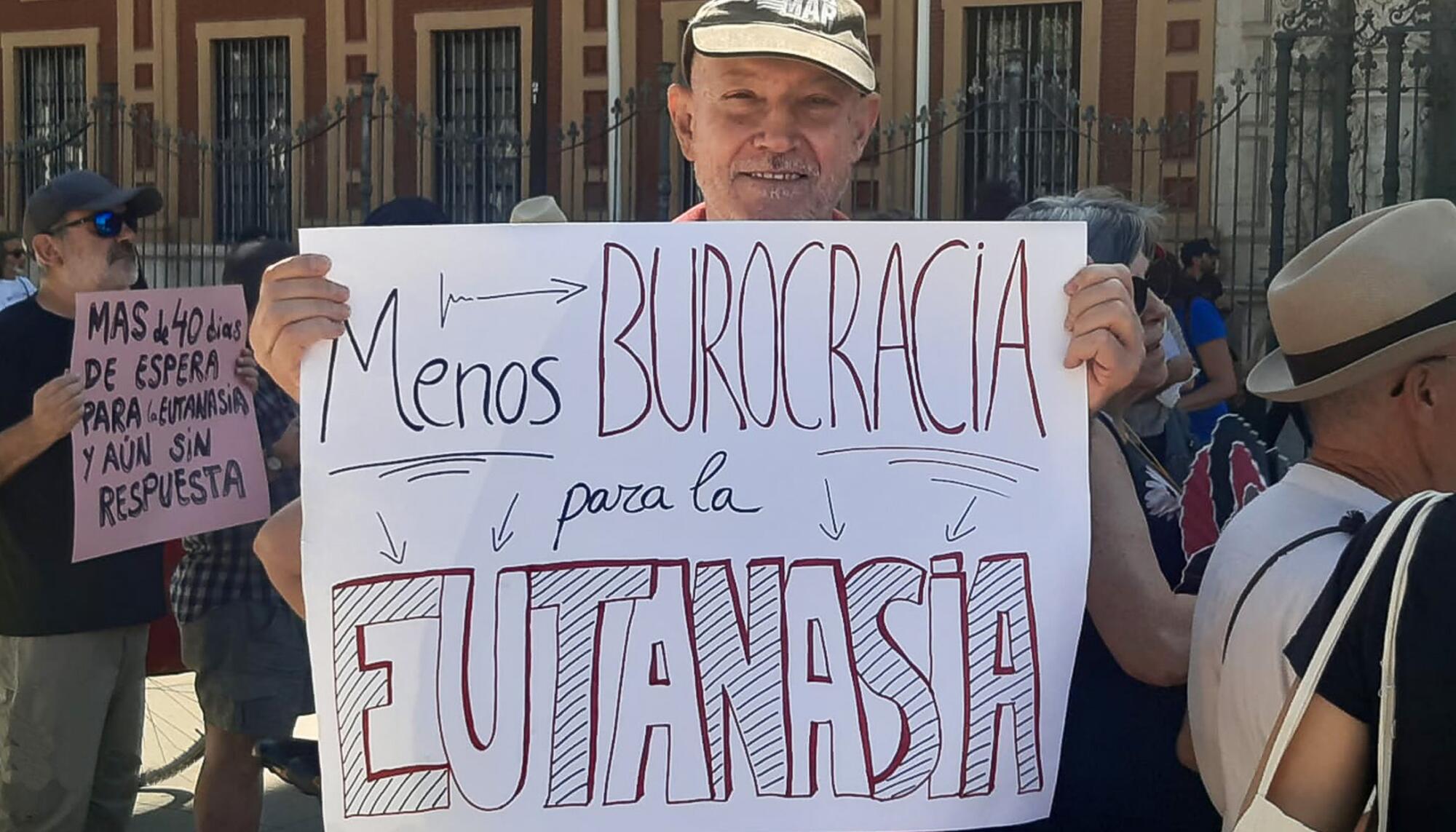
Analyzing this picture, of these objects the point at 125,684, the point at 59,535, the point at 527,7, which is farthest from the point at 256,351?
the point at 527,7

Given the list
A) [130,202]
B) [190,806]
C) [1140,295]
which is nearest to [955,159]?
[190,806]

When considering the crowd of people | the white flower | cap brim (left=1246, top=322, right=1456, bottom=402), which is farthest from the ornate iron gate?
cap brim (left=1246, top=322, right=1456, bottom=402)

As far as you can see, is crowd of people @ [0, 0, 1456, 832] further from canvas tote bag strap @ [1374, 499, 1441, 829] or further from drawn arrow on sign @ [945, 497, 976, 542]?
drawn arrow on sign @ [945, 497, 976, 542]

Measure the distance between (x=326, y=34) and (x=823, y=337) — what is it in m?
16.3

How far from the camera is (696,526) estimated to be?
1890 mm

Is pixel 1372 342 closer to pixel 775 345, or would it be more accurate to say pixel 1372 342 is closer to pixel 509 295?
pixel 775 345

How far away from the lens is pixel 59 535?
12.8 ft

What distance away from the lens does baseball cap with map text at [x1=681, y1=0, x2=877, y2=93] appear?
2.05 m

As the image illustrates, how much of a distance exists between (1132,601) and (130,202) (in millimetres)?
3160

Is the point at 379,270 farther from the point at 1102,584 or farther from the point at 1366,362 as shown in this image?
the point at 1366,362

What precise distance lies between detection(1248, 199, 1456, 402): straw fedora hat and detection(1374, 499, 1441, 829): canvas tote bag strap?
0.32 m

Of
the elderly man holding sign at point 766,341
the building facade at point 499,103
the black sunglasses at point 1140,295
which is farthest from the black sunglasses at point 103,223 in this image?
the building facade at point 499,103

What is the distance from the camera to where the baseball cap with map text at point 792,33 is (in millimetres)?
2047

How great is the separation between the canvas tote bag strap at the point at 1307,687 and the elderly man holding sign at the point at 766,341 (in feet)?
1.26
